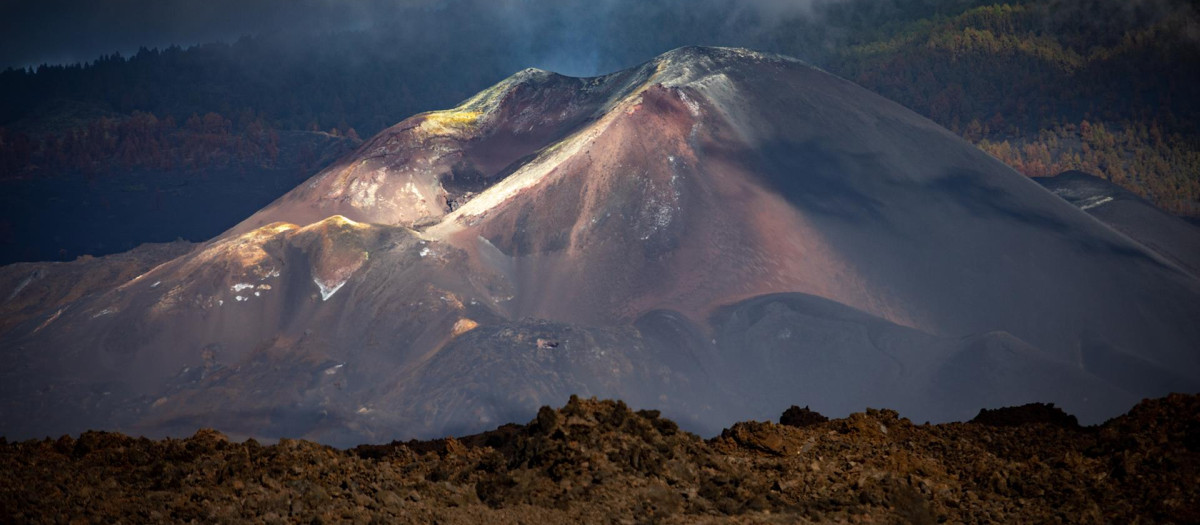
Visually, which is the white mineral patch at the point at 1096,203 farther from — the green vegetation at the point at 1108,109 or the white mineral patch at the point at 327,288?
the white mineral patch at the point at 327,288

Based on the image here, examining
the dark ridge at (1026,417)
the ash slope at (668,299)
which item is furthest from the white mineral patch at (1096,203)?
the dark ridge at (1026,417)

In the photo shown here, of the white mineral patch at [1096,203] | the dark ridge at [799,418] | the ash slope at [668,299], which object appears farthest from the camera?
the white mineral patch at [1096,203]

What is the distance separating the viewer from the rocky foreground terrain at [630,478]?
46.8 feet

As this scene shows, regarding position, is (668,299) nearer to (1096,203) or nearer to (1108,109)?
(1096,203)

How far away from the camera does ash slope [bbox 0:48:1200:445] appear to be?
73.7 m

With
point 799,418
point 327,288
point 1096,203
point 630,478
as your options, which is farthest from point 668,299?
point 630,478

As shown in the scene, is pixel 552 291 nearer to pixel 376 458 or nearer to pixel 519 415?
pixel 519 415

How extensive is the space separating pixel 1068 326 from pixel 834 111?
31.8 m

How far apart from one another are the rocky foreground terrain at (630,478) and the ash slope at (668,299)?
52357 mm

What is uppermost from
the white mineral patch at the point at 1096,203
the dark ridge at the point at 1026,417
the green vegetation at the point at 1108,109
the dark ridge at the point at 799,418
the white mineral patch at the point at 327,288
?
the green vegetation at the point at 1108,109

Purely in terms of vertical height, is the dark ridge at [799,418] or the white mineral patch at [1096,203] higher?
the white mineral patch at [1096,203]

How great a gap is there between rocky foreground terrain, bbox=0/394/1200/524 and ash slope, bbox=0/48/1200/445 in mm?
52357

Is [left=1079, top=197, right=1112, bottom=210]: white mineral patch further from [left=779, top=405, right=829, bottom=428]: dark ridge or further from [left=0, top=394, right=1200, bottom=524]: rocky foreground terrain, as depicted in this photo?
[left=0, top=394, right=1200, bottom=524]: rocky foreground terrain

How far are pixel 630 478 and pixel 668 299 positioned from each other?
66.3 meters
